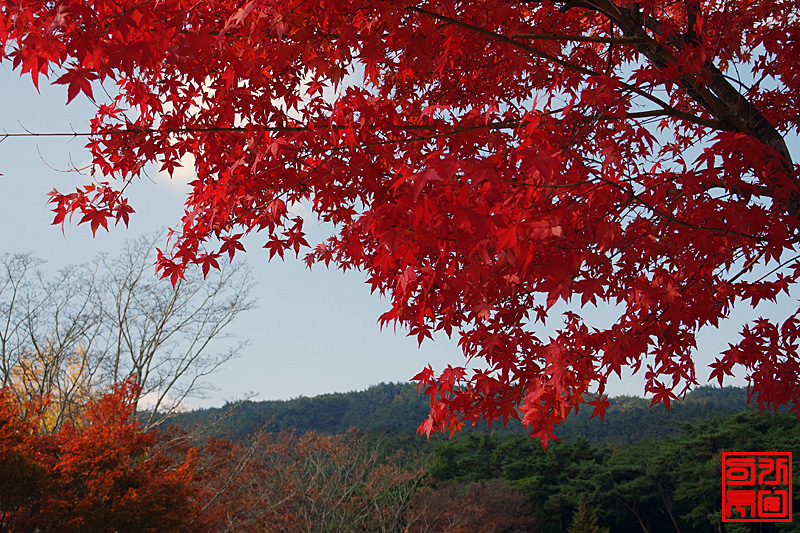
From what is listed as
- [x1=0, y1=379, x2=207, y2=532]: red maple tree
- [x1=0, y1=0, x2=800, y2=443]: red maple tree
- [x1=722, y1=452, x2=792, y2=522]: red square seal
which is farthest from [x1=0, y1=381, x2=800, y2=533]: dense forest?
[x1=0, y1=0, x2=800, y2=443]: red maple tree

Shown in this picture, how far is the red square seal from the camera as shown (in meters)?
15.4

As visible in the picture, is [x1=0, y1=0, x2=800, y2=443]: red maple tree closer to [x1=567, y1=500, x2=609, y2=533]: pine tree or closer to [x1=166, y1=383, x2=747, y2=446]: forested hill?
[x1=567, y1=500, x2=609, y2=533]: pine tree

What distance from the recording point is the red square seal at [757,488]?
1542 cm

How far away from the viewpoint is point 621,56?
4746 mm

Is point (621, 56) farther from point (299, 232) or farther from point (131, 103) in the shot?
point (131, 103)

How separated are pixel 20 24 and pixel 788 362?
4.11 meters

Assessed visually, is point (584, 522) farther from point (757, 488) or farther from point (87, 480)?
point (87, 480)

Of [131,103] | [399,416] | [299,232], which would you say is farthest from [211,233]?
[399,416]

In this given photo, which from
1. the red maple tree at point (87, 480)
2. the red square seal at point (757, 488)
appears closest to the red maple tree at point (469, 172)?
the red maple tree at point (87, 480)

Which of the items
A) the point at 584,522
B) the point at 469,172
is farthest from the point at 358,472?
the point at 469,172

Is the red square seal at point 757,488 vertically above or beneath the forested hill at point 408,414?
beneath

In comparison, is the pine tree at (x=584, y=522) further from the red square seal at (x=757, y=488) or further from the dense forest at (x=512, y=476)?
the red square seal at (x=757, y=488)

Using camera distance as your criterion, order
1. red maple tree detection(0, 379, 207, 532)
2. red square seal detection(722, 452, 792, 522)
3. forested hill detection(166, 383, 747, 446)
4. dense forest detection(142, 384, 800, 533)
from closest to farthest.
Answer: red maple tree detection(0, 379, 207, 532) → dense forest detection(142, 384, 800, 533) → red square seal detection(722, 452, 792, 522) → forested hill detection(166, 383, 747, 446)

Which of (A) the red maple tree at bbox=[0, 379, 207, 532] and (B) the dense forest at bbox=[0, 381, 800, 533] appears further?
(B) the dense forest at bbox=[0, 381, 800, 533]
